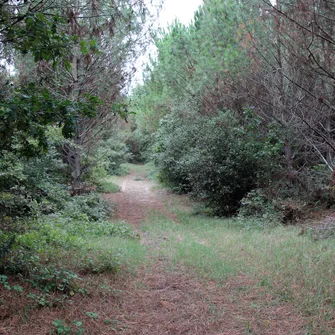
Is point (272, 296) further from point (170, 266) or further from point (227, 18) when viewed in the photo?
point (227, 18)

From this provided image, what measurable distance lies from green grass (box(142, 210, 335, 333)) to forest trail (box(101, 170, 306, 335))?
8.9 inches

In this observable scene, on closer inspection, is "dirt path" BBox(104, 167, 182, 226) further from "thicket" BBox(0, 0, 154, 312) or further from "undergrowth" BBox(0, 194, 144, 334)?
"undergrowth" BBox(0, 194, 144, 334)

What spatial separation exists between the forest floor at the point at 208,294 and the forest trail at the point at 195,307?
0.01 m

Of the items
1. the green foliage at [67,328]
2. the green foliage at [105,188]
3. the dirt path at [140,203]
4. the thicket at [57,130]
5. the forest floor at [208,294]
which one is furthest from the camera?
the green foliage at [105,188]

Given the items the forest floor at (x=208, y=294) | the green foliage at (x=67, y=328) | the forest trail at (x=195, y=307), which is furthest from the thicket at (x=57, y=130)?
the forest trail at (x=195, y=307)

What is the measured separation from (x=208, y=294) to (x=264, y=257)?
1919 millimetres

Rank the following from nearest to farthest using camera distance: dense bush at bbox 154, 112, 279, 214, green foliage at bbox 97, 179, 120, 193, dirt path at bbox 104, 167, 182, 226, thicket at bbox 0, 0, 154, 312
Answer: thicket at bbox 0, 0, 154, 312 < dense bush at bbox 154, 112, 279, 214 < dirt path at bbox 104, 167, 182, 226 < green foliage at bbox 97, 179, 120, 193

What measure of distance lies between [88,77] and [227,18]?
626 centimetres

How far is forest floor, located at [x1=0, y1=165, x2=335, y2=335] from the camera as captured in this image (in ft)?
12.6

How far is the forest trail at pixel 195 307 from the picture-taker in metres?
3.92

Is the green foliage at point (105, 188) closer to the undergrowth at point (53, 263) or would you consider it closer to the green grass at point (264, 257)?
the green grass at point (264, 257)

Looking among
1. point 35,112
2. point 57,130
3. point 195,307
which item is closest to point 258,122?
point 57,130

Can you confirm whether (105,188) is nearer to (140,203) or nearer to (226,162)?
(140,203)

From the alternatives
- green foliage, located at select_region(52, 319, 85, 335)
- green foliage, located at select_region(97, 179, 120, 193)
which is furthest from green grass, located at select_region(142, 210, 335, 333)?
green foliage, located at select_region(97, 179, 120, 193)
